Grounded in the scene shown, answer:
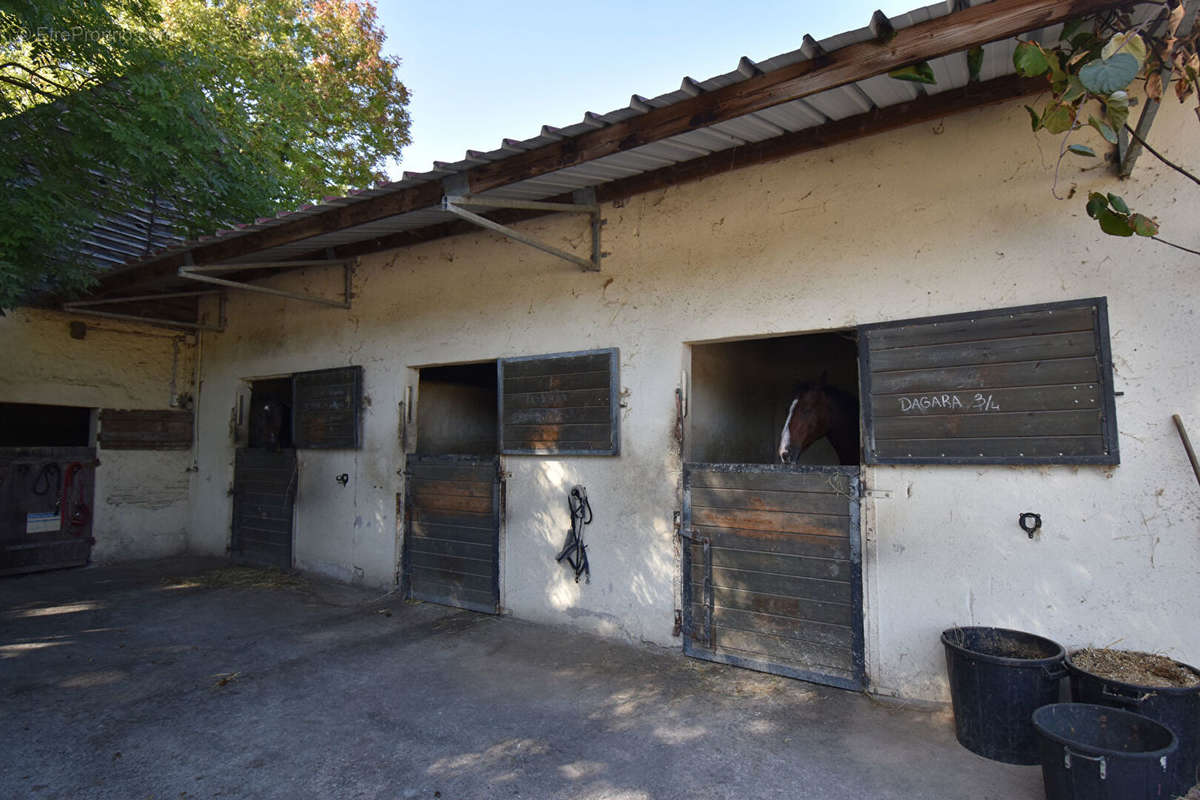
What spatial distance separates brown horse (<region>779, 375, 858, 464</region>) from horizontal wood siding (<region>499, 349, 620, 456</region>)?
1095 mm

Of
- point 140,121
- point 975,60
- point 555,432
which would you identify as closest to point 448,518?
point 555,432

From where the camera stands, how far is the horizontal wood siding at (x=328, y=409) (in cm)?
558

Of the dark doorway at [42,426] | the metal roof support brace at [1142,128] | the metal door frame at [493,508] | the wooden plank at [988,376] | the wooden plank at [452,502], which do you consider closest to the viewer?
the metal roof support brace at [1142,128]

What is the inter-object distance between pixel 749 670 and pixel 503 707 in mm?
1394

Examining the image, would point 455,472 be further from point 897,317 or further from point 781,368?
point 897,317

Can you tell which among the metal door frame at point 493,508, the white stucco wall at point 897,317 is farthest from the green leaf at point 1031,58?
the metal door frame at point 493,508

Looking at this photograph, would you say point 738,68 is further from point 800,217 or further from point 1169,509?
point 1169,509

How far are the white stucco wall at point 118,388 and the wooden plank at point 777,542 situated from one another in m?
6.40

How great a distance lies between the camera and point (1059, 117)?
2408 millimetres

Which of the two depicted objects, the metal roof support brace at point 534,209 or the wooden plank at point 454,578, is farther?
the wooden plank at point 454,578

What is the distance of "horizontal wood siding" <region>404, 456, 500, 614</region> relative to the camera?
15.4 ft

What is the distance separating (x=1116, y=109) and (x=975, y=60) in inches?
22.2

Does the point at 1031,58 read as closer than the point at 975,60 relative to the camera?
Yes

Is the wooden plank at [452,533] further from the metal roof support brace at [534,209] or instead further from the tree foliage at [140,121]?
the tree foliage at [140,121]
